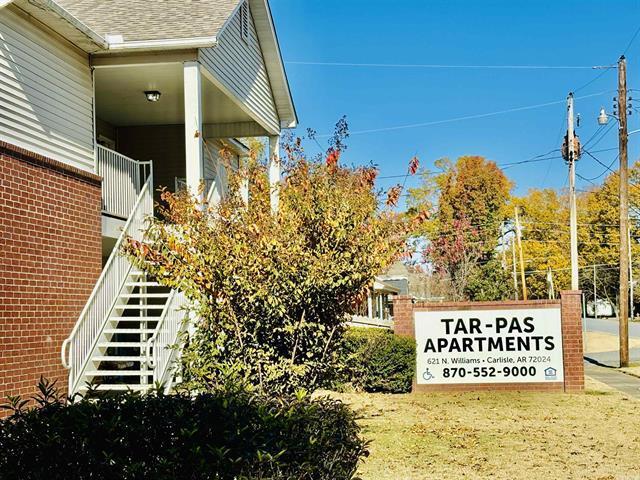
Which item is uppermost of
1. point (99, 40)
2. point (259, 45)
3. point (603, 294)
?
point (259, 45)

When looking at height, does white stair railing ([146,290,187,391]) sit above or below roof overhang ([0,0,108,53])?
below

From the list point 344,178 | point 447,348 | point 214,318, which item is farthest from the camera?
point 447,348

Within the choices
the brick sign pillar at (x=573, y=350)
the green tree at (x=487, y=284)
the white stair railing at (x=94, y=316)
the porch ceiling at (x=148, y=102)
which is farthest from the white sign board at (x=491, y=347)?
the green tree at (x=487, y=284)

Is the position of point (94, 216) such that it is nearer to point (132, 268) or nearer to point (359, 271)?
point (132, 268)

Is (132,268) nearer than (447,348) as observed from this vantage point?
Yes

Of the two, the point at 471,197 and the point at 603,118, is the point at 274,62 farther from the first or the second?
the point at 471,197

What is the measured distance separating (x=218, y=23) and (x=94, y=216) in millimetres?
3811

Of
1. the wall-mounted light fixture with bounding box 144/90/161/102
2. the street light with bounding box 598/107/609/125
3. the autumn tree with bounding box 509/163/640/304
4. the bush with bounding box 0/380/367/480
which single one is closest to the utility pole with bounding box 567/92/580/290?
the street light with bounding box 598/107/609/125

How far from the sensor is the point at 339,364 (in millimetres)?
9188

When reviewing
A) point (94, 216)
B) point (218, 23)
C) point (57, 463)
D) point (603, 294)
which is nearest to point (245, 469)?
point (57, 463)

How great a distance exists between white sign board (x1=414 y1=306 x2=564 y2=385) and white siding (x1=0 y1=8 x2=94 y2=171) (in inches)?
320

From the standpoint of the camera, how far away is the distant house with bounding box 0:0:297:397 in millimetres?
10891

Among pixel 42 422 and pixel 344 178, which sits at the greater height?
pixel 344 178

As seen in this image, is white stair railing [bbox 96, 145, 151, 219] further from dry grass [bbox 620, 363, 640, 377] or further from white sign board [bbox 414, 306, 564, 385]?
dry grass [bbox 620, 363, 640, 377]
